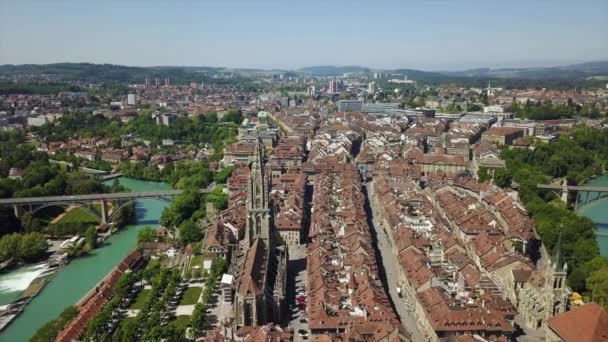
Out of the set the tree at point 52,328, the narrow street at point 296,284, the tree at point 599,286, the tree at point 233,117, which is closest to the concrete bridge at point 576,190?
the tree at point 599,286

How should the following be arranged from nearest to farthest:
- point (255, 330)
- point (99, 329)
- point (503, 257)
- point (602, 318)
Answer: point (602, 318) < point (255, 330) < point (99, 329) < point (503, 257)

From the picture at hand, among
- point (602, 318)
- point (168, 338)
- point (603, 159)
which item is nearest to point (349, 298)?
point (168, 338)

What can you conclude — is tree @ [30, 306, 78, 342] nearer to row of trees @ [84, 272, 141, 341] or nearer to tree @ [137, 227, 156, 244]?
row of trees @ [84, 272, 141, 341]

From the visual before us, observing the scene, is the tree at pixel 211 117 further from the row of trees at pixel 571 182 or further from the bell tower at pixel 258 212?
the bell tower at pixel 258 212

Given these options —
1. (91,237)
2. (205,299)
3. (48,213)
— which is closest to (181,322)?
(205,299)

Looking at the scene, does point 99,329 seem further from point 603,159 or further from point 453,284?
point 603,159

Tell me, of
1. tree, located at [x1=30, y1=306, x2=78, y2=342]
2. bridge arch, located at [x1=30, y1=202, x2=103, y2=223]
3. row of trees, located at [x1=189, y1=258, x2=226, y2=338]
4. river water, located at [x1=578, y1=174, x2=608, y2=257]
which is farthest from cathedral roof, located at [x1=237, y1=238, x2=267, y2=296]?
river water, located at [x1=578, y1=174, x2=608, y2=257]
